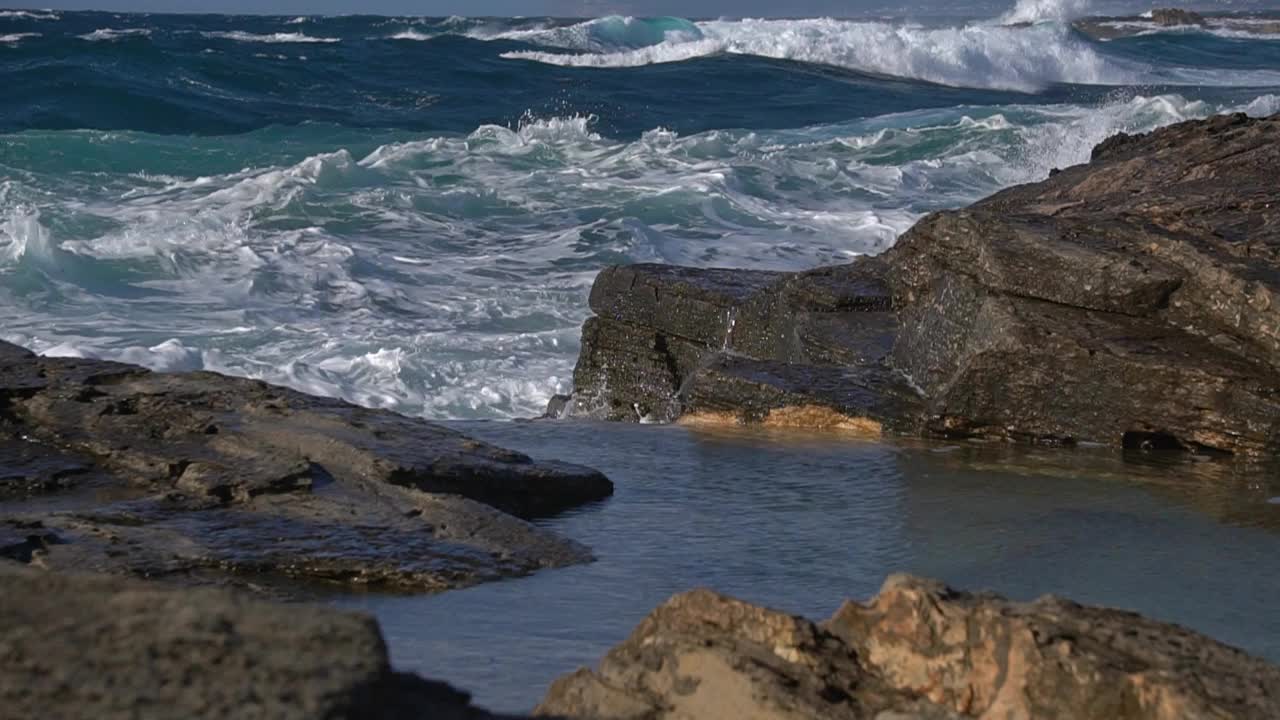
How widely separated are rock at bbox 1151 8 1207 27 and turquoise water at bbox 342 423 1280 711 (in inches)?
2494

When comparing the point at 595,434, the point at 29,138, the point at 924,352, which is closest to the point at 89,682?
the point at 595,434

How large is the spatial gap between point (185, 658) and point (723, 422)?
524 cm

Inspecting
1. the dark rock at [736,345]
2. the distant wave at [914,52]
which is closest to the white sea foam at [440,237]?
the dark rock at [736,345]

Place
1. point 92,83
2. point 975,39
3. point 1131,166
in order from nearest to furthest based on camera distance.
Result: point 1131,166, point 92,83, point 975,39

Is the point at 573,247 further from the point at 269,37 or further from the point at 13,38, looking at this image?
the point at 269,37

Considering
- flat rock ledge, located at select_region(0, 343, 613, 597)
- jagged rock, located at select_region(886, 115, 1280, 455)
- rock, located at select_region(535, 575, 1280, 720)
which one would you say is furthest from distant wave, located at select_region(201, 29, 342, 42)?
rock, located at select_region(535, 575, 1280, 720)

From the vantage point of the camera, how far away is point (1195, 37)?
2189 inches

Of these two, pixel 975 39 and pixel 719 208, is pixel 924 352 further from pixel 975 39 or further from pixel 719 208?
pixel 975 39

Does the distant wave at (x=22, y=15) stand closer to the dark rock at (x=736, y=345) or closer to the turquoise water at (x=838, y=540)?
the dark rock at (x=736, y=345)

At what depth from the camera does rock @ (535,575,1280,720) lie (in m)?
2.42

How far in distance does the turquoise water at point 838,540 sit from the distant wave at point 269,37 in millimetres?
40759

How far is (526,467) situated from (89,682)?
3.30 meters

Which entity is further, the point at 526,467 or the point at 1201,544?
the point at 526,467

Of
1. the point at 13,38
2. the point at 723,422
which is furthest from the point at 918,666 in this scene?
the point at 13,38
